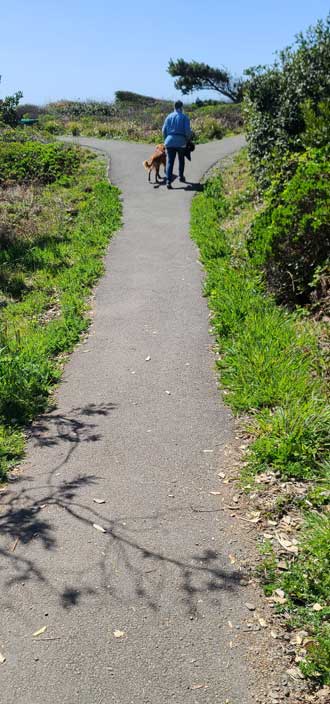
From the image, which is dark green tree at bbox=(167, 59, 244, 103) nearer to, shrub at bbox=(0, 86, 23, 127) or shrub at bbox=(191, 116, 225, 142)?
shrub at bbox=(191, 116, 225, 142)

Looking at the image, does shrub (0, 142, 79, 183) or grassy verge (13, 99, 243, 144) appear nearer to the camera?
shrub (0, 142, 79, 183)

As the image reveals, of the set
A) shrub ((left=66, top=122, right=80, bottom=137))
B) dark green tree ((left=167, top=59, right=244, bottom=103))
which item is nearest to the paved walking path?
shrub ((left=66, top=122, right=80, bottom=137))

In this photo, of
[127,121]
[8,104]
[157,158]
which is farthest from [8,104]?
[127,121]

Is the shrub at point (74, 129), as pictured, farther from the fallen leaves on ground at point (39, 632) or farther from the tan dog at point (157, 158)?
the fallen leaves on ground at point (39, 632)

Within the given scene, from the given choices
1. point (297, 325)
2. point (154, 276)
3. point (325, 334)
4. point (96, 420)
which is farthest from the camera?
point (154, 276)

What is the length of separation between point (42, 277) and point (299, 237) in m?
4.83

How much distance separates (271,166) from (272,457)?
802 cm

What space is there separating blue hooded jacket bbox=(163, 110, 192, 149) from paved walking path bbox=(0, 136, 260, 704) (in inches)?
357

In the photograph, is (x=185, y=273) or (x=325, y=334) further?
(x=185, y=273)

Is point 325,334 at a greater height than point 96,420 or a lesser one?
greater

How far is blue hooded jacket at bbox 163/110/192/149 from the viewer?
15885 mm

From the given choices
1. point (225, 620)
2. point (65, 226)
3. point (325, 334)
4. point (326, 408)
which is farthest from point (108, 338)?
point (65, 226)

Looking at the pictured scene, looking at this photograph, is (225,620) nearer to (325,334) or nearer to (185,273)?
(325,334)

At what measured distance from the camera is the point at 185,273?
1094 centimetres
